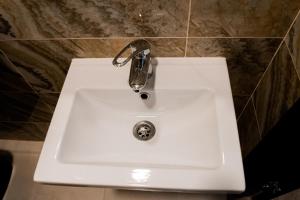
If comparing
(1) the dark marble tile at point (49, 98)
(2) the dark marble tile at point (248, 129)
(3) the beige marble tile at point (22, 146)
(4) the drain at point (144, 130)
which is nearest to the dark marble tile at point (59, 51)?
(1) the dark marble tile at point (49, 98)

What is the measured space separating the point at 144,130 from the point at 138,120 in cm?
4

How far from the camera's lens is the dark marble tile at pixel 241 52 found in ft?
2.30

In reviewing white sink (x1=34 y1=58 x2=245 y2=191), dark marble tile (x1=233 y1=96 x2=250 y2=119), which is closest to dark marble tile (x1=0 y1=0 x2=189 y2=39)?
white sink (x1=34 y1=58 x2=245 y2=191)

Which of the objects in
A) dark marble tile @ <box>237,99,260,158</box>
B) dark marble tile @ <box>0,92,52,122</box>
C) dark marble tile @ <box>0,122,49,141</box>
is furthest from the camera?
dark marble tile @ <box>0,122,49,141</box>

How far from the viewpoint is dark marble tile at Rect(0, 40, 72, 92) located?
2.53 ft

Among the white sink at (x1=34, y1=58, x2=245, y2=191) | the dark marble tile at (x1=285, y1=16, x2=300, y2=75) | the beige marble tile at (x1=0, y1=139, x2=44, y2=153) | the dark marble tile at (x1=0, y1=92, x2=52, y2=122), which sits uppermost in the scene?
the dark marble tile at (x1=285, y1=16, x2=300, y2=75)

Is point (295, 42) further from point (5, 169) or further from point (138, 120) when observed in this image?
point (5, 169)

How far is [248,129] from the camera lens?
38.4 inches

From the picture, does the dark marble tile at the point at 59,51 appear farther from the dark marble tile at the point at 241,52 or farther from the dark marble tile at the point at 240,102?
the dark marble tile at the point at 240,102

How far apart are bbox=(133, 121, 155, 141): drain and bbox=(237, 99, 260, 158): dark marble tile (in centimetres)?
42

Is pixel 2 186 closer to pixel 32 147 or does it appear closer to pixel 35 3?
pixel 32 147

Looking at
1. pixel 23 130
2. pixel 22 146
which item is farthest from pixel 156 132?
pixel 22 146

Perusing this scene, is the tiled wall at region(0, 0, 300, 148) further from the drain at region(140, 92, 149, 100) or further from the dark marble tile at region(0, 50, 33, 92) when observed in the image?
the drain at region(140, 92, 149, 100)

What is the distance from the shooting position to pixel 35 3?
2.11 feet
